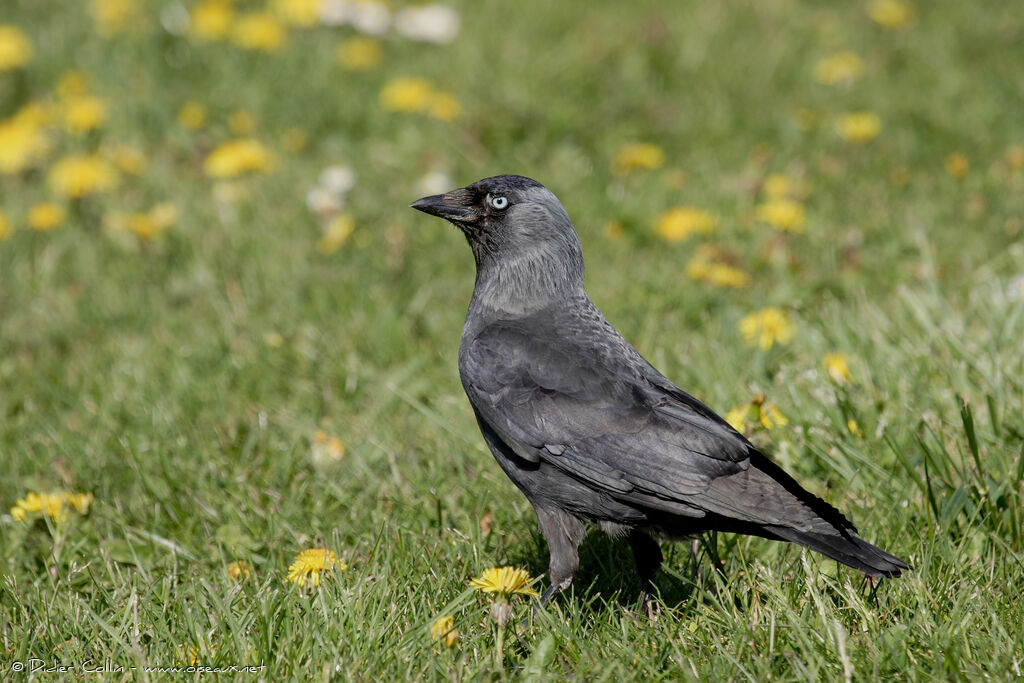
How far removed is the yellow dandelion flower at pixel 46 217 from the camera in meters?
5.91

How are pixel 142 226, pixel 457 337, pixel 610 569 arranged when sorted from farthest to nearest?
Result: 1. pixel 142 226
2. pixel 457 337
3. pixel 610 569

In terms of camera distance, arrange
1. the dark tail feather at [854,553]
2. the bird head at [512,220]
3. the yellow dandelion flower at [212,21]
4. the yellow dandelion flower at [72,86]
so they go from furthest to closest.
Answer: the yellow dandelion flower at [212,21] → the yellow dandelion flower at [72,86] → the bird head at [512,220] → the dark tail feather at [854,553]

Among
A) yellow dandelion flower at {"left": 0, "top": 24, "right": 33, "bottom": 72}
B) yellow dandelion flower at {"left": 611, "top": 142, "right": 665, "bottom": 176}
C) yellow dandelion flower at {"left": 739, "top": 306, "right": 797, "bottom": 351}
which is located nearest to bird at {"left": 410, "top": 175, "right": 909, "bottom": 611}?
yellow dandelion flower at {"left": 739, "top": 306, "right": 797, "bottom": 351}

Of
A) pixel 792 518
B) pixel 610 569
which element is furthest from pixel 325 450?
pixel 792 518

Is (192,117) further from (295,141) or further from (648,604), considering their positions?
(648,604)

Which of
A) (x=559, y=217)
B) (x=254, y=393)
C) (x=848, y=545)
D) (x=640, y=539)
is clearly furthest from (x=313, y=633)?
(x=254, y=393)

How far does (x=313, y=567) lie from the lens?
3.21 meters

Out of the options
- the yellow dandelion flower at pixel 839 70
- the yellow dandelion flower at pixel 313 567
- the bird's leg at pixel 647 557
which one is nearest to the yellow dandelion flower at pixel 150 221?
the yellow dandelion flower at pixel 313 567

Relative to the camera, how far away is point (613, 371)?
335cm

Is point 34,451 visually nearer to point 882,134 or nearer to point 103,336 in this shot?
point 103,336

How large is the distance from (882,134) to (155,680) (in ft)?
17.9

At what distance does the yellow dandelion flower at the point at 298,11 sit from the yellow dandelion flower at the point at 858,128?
3568 millimetres

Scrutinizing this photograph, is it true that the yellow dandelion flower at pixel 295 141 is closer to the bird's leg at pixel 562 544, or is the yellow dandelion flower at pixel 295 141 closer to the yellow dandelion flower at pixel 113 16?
the yellow dandelion flower at pixel 113 16

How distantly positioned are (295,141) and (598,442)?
4.05m
